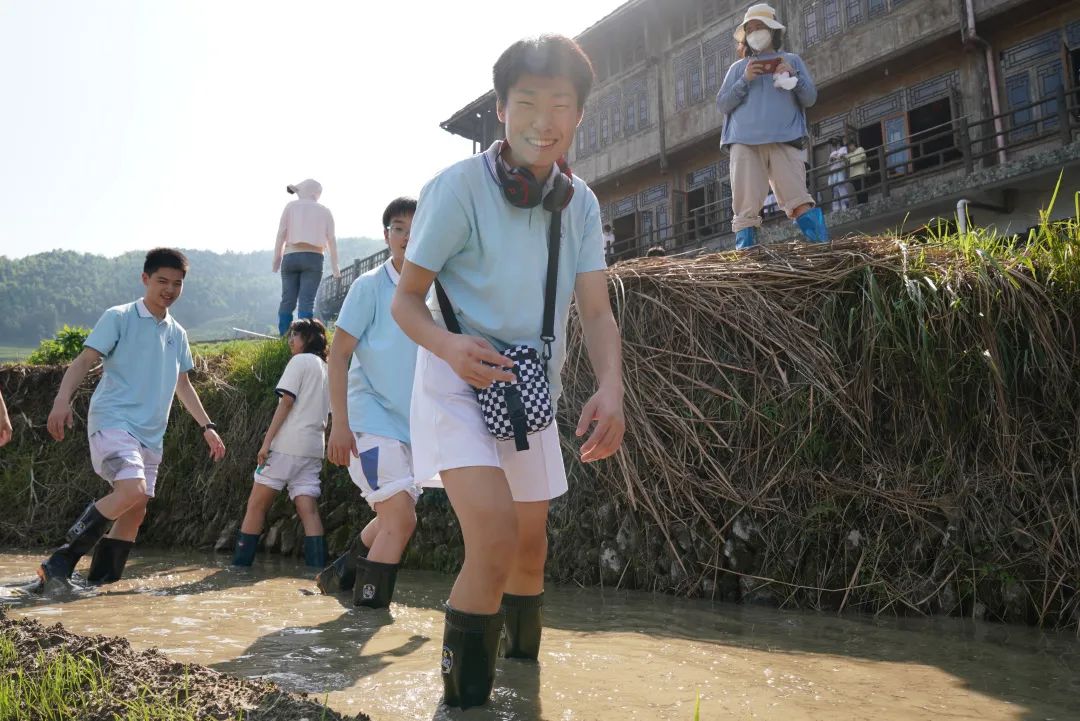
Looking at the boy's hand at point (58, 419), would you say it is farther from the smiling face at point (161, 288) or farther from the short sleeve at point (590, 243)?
the short sleeve at point (590, 243)

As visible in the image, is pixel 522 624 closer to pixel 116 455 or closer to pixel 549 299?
pixel 549 299

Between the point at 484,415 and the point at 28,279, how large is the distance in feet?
473

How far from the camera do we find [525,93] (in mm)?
2373

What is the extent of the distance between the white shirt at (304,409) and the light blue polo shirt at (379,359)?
2081mm

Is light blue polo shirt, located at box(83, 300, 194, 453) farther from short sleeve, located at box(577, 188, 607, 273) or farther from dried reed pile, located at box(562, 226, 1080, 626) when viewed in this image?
short sleeve, located at box(577, 188, 607, 273)

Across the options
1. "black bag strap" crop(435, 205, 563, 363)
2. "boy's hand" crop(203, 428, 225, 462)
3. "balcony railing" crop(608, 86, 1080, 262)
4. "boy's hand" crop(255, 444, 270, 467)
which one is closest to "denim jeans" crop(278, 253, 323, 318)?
"boy's hand" crop(255, 444, 270, 467)

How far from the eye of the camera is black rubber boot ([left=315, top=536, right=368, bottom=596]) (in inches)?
177

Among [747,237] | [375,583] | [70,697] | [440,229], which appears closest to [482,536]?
[440,229]

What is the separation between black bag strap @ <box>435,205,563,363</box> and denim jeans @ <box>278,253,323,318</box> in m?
6.95

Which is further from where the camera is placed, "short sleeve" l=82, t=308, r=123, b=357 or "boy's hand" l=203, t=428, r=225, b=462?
"boy's hand" l=203, t=428, r=225, b=462

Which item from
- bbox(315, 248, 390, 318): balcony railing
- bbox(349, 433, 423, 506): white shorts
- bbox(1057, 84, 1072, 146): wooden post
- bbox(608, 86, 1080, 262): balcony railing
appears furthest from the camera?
bbox(315, 248, 390, 318): balcony railing

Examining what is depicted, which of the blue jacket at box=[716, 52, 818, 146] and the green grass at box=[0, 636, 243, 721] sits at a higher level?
the blue jacket at box=[716, 52, 818, 146]

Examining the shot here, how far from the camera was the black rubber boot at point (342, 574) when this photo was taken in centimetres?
450

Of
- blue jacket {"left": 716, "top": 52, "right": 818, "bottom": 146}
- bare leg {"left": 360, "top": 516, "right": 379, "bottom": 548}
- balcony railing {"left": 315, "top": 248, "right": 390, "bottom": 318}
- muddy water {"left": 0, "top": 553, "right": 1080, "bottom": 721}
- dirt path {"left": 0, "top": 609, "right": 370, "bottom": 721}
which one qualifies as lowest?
muddy water {"left": 0, "top": 553, "right": 1080, "bottom": 721}
